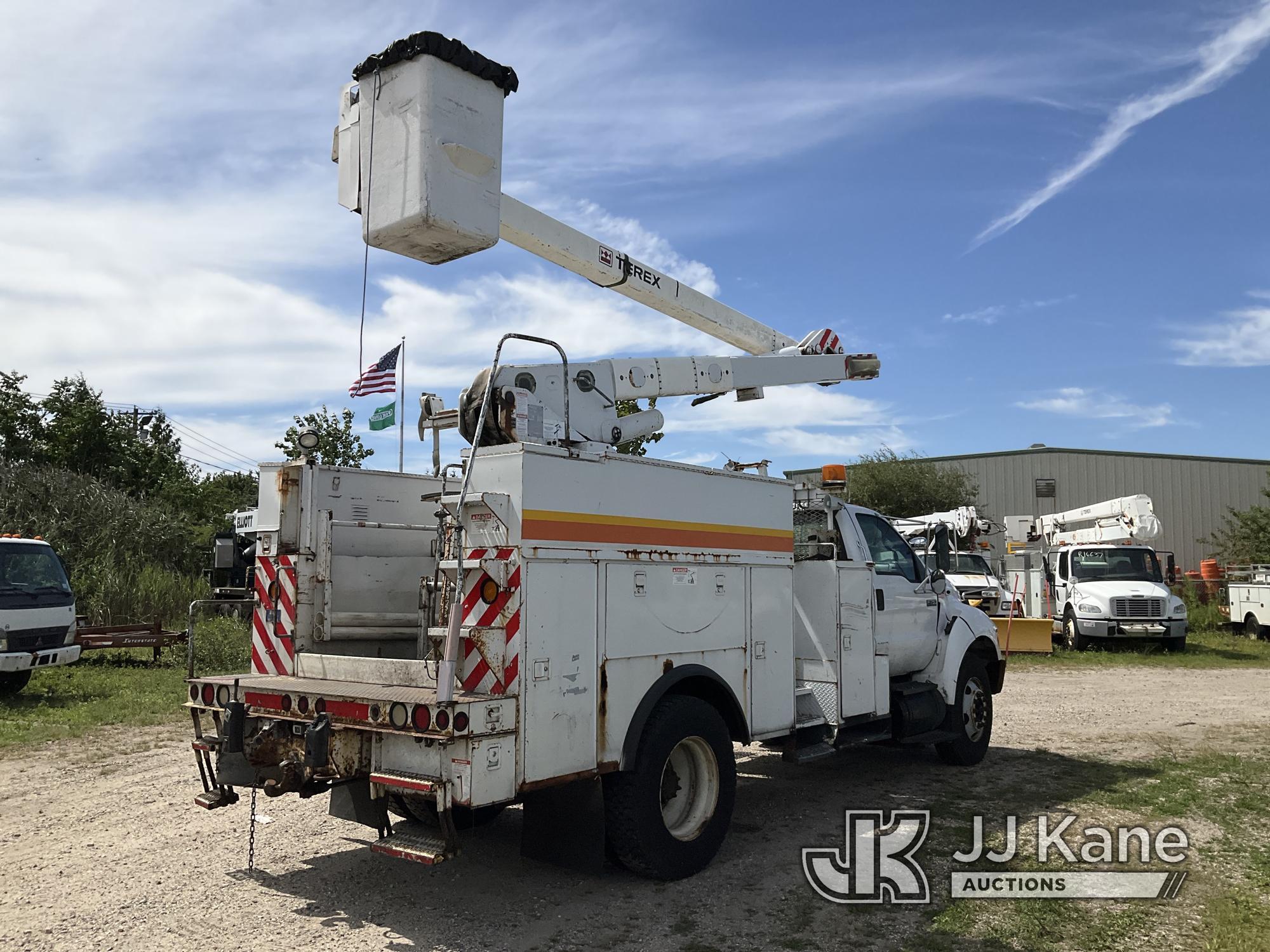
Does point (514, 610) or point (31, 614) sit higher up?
point (514, 610)

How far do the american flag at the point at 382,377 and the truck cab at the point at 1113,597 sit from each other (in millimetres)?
15292

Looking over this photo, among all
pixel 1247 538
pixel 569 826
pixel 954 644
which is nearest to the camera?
pixel 569 826

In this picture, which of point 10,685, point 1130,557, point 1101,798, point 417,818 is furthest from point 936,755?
point 1130,557

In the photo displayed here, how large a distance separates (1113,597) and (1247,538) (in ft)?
65.6

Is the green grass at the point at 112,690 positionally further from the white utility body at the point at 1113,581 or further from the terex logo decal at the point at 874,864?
the white utility body at the point at 1113,581

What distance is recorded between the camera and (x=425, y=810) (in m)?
5.24

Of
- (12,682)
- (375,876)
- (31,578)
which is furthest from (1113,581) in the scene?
(12,682)

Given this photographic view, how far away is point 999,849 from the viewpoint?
6.43 meters

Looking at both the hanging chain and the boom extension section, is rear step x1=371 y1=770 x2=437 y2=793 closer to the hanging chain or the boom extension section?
the hanging chain

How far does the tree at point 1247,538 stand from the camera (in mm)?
35062

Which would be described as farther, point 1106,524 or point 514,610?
point 1106,524

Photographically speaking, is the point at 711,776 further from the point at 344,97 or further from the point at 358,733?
the point at 344,97

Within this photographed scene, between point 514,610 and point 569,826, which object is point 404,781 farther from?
point 569,826

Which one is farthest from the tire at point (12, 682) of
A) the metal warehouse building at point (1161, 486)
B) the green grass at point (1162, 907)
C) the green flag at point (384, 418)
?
the metal warehouse building at point (1161, 486)
